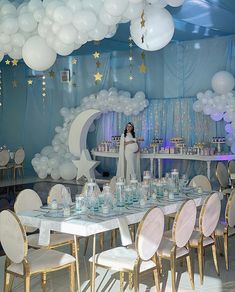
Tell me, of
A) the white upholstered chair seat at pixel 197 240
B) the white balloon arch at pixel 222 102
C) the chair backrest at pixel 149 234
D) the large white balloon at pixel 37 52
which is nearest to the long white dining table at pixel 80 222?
the chair backrest at pixel 149 234

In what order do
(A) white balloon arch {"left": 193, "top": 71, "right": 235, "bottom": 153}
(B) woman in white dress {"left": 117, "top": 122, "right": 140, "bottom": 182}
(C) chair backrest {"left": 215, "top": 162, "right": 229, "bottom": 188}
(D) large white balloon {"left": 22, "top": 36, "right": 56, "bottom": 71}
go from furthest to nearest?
1. (B) woman in white dress {"left": 117, "top": 122, "right": 140, "bottom": 182}
2. (A) white balloon arch {"left": 193, "top": 71, "right": 235, "bottom": 153}
3. (C) chair backrest {"left": 215, "top": 162, "right": 229, "bottom": 188}
4. (D) large white balloon {"left": 22, "top": 36, "right": 56, "bottom": 71}

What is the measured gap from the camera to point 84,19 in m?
5.03

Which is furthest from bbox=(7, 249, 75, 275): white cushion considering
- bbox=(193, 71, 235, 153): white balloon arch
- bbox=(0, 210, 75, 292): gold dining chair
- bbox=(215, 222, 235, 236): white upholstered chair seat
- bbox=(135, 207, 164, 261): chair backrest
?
bbox=(193, 71, 235, 153): white balloon arch

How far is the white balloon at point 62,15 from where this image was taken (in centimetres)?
502

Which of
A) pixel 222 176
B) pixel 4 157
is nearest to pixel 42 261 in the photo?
pixel 222 176

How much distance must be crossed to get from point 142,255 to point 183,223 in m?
0.65

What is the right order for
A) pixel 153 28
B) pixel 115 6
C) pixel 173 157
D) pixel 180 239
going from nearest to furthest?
pixel 180 239 < pixel 115 6 < pixel 153 28 < pixel 173 157

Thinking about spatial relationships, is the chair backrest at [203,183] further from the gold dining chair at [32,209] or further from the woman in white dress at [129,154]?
the woman in white dress at [129,154]

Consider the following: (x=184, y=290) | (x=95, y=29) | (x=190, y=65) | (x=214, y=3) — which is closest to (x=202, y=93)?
(x=190, y=65)

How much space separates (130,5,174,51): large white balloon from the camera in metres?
5.15

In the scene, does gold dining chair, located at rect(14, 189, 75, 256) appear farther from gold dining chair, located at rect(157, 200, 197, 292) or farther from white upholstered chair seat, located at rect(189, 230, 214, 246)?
white upholstered chair seat, located at rect(189, 230, 214, 246)

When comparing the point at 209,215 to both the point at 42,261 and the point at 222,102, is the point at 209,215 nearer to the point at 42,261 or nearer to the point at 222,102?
the point at 42,261

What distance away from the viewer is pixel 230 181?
8.92 m

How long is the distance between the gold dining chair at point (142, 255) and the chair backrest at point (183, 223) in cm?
27
